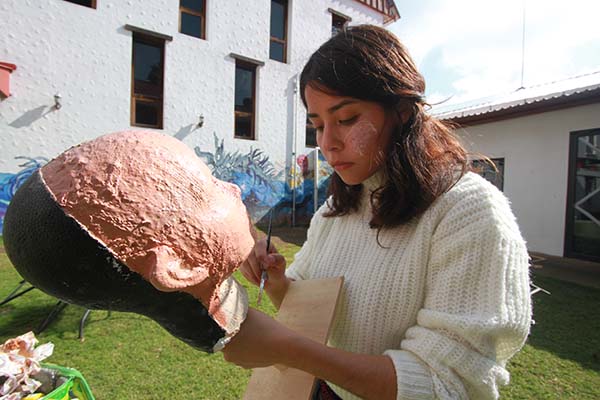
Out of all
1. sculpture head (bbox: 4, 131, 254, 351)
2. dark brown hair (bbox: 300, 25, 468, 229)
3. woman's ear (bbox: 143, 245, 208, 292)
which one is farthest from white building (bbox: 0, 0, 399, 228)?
woman's ear (bbox: 143, 245, 208, 292)

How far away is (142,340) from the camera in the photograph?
3.57m

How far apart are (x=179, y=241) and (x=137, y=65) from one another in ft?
32.2

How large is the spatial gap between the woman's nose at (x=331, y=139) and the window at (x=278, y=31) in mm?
11336

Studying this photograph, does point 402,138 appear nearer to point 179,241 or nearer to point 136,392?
point 179,241

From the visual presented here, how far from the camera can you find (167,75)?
9195 millimetres

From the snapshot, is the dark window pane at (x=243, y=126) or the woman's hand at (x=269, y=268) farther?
the dark window pane at (x=243, y=126)

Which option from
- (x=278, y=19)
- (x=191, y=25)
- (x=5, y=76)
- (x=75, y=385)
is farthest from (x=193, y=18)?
(x=75, y=385)

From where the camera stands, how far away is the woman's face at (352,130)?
113 cm

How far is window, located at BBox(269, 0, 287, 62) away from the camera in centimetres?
1159

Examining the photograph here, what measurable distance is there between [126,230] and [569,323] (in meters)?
5.04

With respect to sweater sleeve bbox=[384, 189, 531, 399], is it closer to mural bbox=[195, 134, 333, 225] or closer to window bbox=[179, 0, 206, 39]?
mural bbox=[195, 134, 333, 225]

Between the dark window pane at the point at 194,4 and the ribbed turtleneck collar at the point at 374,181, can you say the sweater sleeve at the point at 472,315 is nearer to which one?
the ribbed turtleneck collar at the point at 374,181

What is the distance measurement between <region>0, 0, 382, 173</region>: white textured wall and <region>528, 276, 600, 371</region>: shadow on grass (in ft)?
27.0

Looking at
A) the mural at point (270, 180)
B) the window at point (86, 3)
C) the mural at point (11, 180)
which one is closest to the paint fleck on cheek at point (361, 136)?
the mural at point (270, 180)
